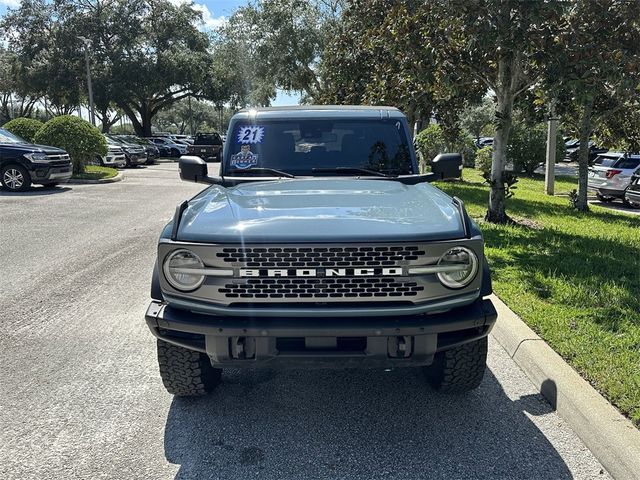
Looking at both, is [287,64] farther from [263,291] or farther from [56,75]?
[263,291]

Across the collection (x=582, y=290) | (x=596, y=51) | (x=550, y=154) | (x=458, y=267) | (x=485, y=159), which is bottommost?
(x=582, y=290)


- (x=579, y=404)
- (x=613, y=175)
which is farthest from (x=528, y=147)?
(x=579, y=404)

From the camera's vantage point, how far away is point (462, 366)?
335cm

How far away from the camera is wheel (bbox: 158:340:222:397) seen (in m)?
3.27

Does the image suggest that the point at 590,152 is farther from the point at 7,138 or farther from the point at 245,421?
the point at 245,421

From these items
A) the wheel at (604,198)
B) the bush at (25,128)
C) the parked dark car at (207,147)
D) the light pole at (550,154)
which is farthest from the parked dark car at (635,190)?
the parked dark car at (207,147)

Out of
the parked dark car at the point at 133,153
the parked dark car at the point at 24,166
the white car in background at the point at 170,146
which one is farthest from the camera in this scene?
the white car in background at the point at 170,146

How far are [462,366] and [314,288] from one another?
1140 millimetres

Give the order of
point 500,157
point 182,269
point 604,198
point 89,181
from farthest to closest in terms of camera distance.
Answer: point 89,181 → point 604,198 → point 500,157 → point 182,269

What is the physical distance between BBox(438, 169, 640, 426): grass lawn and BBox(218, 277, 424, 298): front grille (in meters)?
1.58

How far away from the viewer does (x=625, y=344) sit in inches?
156

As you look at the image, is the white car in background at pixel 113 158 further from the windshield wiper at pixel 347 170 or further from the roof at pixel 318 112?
the windshield wiper at pixel 347 170

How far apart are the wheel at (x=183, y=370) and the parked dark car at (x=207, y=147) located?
3011 cm

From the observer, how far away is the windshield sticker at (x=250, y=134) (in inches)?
178
